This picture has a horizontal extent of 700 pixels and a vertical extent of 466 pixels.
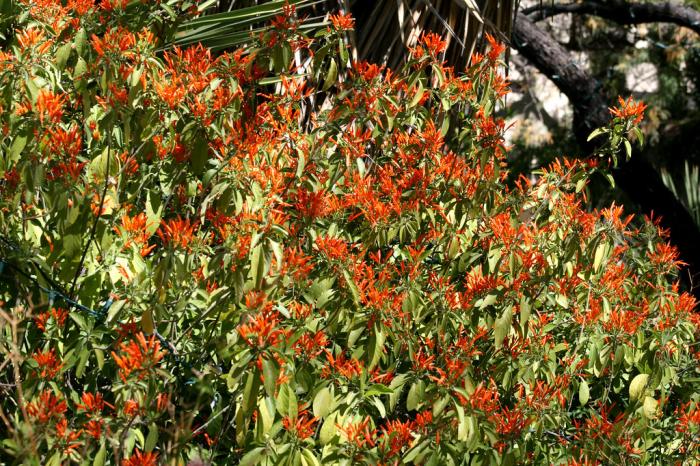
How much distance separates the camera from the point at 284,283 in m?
1.86

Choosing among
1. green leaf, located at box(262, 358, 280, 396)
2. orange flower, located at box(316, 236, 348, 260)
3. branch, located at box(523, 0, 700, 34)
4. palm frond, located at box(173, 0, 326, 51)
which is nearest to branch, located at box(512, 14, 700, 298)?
branch, located at box(523, 0, 700, 34)

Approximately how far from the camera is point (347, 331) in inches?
83.7

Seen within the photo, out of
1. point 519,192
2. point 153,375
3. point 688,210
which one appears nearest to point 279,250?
point 153,375

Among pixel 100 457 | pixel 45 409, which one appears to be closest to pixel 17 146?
A: pixel 45 409

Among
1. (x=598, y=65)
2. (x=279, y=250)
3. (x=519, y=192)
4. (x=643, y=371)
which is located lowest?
(x=598, y=65)

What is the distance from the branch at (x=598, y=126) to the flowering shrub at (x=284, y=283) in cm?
328

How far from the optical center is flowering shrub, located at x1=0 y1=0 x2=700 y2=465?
73.0 inches

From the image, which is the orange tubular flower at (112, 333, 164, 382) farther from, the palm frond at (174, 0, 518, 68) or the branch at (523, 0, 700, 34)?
the branch at (523, 0, 700, 34)

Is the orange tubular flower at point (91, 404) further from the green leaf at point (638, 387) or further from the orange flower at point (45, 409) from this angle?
the green leaf at point (638, 387)

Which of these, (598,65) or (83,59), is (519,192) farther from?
(598,65)

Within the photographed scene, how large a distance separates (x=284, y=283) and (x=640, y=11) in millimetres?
6402

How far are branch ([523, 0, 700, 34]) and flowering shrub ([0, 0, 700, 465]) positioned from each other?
16.5 ft

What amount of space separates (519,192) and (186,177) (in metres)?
0.88

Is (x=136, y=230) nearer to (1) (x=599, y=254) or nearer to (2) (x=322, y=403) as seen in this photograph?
(2) (x=322, y=403)
